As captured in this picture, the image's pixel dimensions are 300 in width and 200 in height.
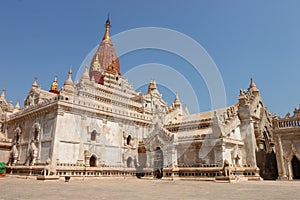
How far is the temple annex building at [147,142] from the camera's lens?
25.0m

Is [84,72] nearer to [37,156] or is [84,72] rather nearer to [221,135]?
[37,156]

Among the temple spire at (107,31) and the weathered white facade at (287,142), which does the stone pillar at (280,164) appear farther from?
the temple spire at (107,31)

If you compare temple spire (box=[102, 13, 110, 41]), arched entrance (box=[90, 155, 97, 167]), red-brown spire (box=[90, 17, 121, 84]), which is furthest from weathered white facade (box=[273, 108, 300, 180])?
temple spire (box=[102, 13, 110, 41])

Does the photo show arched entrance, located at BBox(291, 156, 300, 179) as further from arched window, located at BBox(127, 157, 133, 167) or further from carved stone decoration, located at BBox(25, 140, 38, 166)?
carved stone decoration, located at BBox(25, 140, 38, 166)

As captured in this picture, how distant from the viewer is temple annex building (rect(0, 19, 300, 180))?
25.0 meters

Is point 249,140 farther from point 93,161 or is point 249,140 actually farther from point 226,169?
point 93,161

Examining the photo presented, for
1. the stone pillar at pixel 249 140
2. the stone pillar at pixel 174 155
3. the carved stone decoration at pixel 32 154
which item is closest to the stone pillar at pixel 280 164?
the stone pillar at pixel 249 140

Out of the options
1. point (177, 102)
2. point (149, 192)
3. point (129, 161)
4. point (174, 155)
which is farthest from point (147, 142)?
point (149, 192)

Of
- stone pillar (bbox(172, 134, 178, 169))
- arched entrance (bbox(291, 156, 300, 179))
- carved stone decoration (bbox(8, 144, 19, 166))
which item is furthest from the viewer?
carved stone decoration (bbox(8, 144, 19, 166))

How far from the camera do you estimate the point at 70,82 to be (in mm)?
37156

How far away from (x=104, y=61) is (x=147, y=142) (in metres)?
28.0

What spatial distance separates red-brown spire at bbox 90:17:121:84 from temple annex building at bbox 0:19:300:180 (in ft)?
39.8

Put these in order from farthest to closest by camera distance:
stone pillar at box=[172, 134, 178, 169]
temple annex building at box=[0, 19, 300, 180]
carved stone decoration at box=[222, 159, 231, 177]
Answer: stone pillar at box=[172, 134, 178, 169]
temple annex building at box=[0, 19, 300, 180]
carved stone decoration at box=[222, 159, 231, 177]

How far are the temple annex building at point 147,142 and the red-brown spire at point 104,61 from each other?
12.1 metres
